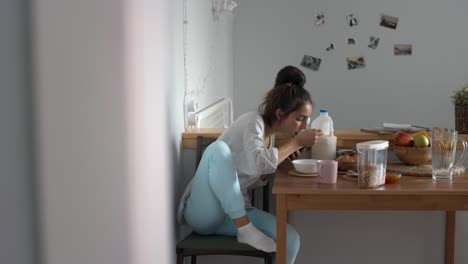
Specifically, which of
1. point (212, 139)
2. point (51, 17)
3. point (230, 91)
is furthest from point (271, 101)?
point (230, 91)

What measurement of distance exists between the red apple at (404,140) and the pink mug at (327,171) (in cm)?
43

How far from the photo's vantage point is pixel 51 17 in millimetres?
1012

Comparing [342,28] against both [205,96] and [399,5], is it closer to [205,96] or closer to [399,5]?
[399,5]

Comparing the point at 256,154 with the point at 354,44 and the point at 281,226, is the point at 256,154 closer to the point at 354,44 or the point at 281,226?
the point at 281,226

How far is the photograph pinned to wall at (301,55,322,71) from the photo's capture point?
14.5ft

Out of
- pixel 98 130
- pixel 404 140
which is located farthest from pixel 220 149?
pixel 98 130

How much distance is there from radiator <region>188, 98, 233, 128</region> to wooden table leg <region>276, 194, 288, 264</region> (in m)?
0.76

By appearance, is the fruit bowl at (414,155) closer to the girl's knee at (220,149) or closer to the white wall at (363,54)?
the girl's knee at (220,149)

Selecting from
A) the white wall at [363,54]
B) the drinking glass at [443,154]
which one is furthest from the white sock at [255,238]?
the white wall at [363,54]

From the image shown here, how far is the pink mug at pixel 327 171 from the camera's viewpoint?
197 cm

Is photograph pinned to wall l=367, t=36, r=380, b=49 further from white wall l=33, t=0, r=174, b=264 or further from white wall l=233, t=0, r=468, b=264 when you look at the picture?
white wall l=33, t=0, r=174, b=264

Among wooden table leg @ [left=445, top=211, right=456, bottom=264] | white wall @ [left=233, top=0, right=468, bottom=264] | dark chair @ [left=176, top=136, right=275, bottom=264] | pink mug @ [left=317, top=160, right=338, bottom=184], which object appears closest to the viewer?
pink mug @ [left=317, top=160, right=338, bottom=184]

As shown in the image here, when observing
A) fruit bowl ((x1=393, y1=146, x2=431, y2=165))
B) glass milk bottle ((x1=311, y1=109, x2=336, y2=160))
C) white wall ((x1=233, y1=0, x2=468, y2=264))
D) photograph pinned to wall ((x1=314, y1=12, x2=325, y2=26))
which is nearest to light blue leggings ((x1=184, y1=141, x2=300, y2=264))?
glass milk bottle ((x1=311, y1=109, x2=336, y2=160))

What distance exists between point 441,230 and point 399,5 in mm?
2265
